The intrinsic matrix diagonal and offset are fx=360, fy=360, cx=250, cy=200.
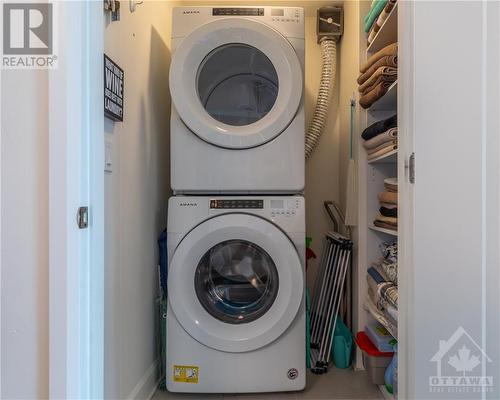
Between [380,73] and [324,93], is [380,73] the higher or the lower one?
the lower one

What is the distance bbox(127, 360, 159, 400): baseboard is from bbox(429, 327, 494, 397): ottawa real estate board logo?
1.12 meters

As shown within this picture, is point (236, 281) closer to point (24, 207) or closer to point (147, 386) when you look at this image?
point (147, 386)

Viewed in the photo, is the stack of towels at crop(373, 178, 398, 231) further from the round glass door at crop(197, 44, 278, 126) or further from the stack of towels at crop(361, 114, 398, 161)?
the round glass door at crop(197, 44, 278, 126)

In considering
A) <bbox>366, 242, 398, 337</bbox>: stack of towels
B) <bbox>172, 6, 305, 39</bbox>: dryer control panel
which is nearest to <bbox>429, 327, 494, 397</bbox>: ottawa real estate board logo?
<bbox>366, 242, 398, 337</bbox>: stack of towels

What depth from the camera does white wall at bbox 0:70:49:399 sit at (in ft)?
2.71

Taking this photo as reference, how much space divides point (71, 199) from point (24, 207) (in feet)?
0.38

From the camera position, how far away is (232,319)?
1623mm

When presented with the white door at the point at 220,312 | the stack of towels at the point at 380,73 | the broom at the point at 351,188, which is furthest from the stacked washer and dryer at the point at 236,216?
the broom at the point at 351,188

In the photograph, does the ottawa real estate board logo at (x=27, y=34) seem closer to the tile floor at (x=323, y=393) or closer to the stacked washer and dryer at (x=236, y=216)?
the stacked washer and dryer at (x=236, y=216)

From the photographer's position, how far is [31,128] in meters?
0.83

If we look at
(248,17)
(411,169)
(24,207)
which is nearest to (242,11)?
(248,17)

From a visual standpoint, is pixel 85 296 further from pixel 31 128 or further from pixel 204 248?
Answer: pixel 204 248

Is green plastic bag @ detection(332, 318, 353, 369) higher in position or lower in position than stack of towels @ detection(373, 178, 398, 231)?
lower

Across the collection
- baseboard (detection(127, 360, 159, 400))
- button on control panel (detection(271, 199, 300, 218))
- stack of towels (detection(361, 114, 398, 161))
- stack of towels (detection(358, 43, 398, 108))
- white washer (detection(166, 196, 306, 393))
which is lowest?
baseboard (detection(127, 360, 159, 400))
